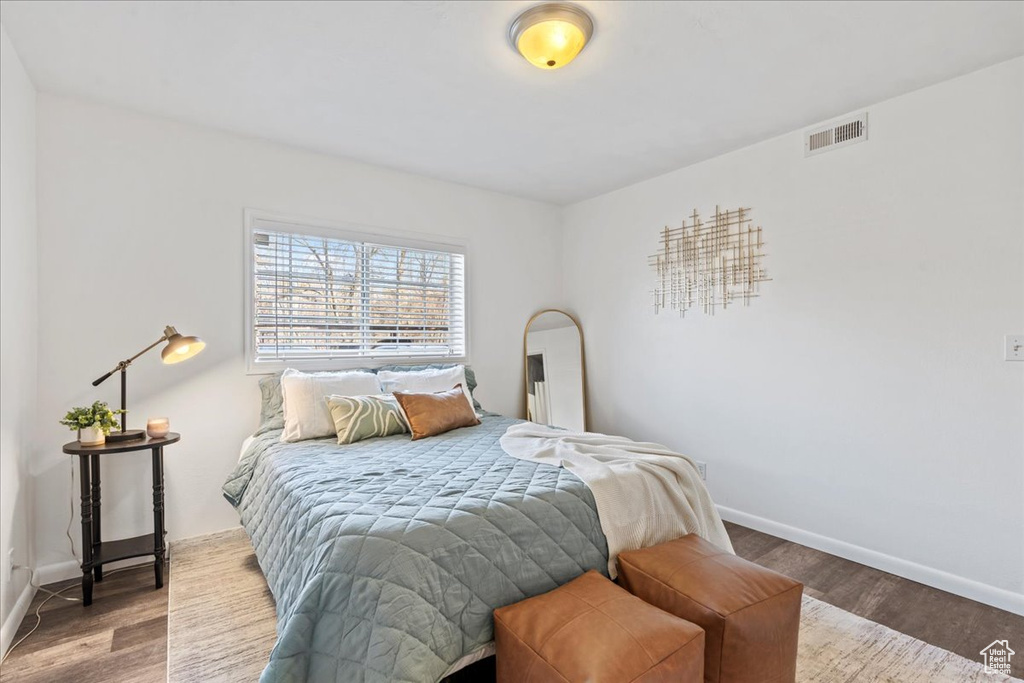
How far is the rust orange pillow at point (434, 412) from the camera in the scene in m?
2.83

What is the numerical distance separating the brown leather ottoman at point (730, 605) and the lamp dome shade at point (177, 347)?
2.26 m

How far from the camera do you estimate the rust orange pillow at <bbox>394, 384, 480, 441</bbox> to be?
2.83 meters

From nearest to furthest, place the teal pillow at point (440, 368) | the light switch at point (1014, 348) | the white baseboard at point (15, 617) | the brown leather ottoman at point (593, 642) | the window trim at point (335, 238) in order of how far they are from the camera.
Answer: the brown leather ottoman at point (593, 642) < the white baseboard at point (15, 617) < the light switch at point (1014, 348) < the window trim at point (335, 238) < the teal pillow at point (440, 368)

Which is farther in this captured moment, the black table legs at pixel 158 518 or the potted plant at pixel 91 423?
the black table legs at pixel 158 518

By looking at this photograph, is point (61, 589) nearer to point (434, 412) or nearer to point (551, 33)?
point (434, 412)

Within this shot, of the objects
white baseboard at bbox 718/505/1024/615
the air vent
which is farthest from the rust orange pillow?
the air vent

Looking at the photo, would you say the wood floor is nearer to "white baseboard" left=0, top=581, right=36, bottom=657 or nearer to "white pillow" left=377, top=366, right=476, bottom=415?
"white baseboard" left=0, top=581, right=36, bottom=657

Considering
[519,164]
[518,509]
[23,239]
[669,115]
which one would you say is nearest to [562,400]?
[519,164]

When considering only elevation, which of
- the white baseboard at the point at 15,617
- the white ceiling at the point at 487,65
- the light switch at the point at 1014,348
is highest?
the white ceiling at the point at 487,65

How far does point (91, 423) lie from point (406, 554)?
1.89 meters

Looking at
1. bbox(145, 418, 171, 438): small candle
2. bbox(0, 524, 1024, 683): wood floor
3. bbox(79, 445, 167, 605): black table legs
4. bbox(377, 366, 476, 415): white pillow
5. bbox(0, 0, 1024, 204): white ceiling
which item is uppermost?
bbox(0, 0, 1024, 204): white ceiling

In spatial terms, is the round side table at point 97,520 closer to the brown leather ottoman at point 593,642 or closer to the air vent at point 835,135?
the brown leather ottoman at point 593,642

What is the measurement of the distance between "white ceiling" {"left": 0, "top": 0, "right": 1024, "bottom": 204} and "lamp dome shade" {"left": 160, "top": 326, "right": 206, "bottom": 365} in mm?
1250

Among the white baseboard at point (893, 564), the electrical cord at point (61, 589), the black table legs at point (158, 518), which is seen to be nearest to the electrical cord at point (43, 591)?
the electrical cord at point (61, 589)
